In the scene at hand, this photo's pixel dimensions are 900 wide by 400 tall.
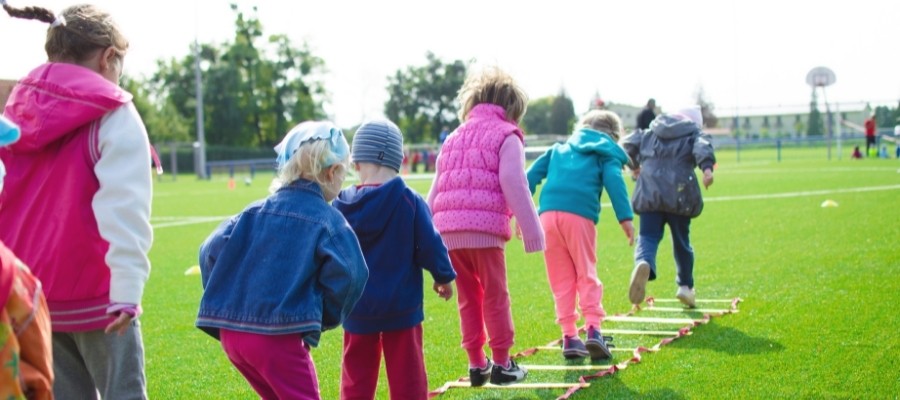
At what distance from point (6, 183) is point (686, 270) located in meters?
5.56

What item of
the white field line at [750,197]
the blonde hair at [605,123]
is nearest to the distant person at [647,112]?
the white field line at [750,197]

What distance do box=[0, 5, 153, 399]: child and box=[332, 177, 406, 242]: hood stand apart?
1255mm

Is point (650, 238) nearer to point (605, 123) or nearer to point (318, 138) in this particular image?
point (605, 123)

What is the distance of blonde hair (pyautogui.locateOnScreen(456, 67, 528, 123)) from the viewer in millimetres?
5754

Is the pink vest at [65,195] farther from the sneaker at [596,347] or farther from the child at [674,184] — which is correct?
the child at [674,184]

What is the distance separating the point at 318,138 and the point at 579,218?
9.11 feet

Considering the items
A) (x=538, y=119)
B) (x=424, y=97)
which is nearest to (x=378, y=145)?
(x=424, y=97)

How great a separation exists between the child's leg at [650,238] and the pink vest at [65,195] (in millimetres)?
4758

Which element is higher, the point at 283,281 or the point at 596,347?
the point at 283,281

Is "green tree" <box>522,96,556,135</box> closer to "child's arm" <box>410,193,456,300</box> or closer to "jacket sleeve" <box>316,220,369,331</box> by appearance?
"child's arm" <box>410,193,456,300</box>

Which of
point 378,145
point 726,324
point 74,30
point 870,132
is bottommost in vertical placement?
point 726,324

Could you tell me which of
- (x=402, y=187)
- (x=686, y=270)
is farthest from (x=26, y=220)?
(x=686, y=270)

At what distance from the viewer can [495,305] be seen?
5.55 m

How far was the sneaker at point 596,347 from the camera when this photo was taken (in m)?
6.11
